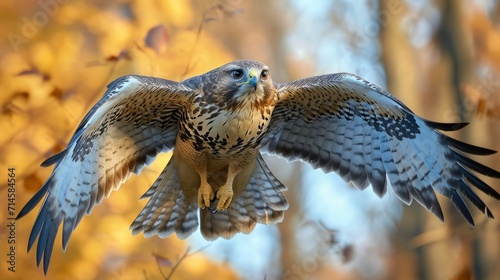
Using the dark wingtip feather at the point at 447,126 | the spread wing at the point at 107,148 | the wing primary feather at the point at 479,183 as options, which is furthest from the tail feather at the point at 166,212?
the wing primary feather at the point at 479,183

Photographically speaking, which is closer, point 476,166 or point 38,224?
point 38,224

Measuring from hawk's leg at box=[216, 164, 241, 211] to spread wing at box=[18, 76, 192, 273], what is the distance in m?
0.42

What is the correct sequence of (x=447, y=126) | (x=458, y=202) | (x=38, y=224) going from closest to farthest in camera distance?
(x=38, y=224)
(x=447, y=126)
(x=458, y=202)

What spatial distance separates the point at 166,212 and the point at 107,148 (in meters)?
0.59

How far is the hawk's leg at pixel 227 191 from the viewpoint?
4.03 meters

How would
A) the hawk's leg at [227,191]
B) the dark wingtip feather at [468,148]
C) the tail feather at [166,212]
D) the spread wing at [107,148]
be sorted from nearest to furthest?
the spread wing at [107,148]
the dark wingtip feather at [468,148]
the hawk's leg at [227,191]
the tail feather at [166,212]

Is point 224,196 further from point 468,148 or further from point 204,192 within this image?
point 468,148

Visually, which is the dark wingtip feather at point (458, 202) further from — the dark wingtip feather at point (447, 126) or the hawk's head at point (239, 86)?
the hawk's head at point (239, 86)

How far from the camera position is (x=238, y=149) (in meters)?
3.75

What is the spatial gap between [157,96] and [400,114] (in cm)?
136

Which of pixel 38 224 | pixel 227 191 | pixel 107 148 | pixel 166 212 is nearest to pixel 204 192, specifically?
pixel 227 191

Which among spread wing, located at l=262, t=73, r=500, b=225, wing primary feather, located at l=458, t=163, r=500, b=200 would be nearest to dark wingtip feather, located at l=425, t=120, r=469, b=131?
spread wing, located at l=262, t=73, r=500, b=225

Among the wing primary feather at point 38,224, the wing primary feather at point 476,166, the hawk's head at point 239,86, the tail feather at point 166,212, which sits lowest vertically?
the wing primary feather at point 38,224

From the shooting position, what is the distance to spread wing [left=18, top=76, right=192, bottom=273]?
129 inches
